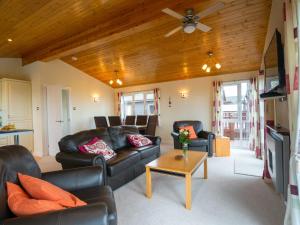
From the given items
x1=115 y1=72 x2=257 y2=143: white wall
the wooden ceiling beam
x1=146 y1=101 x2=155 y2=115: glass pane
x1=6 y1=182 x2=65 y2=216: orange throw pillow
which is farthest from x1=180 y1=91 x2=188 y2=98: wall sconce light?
x1=6 y1=182 x2=65 y2=216: orange throw pillow

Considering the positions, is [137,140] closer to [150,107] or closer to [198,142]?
[198,142]

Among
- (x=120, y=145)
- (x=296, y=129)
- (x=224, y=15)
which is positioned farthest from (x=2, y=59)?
(x=296, y=129)

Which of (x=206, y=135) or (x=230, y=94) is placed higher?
(x=230, y=94)

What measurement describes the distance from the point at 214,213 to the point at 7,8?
4.31 meters

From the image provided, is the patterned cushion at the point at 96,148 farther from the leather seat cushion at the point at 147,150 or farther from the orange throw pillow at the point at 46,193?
the orange throw pillow at the point at 46,193

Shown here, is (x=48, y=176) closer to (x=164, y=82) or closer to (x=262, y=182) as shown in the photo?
(x=262, y=182)

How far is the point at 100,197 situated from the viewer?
5.06 feet

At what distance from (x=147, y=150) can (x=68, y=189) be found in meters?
2.01

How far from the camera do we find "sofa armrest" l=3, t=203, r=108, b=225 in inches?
40.7

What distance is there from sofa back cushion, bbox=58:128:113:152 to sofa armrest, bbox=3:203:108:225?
196cm

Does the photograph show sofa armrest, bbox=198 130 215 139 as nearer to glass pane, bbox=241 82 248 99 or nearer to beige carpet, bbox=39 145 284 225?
beige carpet, bbox=39 145 284 225

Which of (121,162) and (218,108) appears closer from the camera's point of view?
(121,162)

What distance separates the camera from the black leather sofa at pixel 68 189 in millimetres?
1060

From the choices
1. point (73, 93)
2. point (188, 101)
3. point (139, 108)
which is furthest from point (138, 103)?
point (73, 93)
